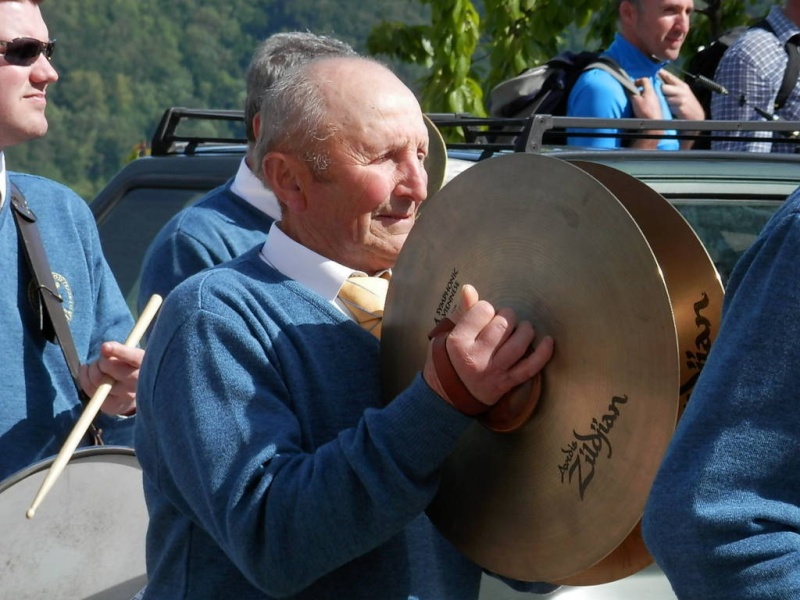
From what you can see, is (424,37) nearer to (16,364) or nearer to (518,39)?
(518,39)

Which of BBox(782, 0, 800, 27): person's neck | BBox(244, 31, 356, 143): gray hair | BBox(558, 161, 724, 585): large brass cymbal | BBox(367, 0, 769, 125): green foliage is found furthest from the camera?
BBox(367, 0, 769, 125): green foliage

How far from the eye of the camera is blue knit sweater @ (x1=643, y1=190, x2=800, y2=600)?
4.91 ft

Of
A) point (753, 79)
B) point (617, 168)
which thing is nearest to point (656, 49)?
point (753, 79)

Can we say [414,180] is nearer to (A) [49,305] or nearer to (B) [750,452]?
(B) [750,452]

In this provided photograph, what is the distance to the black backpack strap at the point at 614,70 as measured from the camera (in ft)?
Answer: 16.6

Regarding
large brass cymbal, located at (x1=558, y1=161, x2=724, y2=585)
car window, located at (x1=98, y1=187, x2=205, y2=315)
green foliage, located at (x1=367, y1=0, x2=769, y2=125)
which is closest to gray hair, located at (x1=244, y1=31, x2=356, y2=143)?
car window, located at (x1=98, y1=187, x2=205, y2=315)

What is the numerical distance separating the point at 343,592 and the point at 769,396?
90 cm

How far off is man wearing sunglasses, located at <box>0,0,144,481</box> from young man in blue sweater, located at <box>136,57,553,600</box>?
3.21ft

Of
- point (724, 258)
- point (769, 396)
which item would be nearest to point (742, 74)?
point (724, 258)

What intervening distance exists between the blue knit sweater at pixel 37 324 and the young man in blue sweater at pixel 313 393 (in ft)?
3.58

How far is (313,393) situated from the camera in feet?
7.25

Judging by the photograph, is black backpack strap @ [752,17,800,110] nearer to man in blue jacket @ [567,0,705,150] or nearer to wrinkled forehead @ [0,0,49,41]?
man in blue jacket @ [567,0,705,150]

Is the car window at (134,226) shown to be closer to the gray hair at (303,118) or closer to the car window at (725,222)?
the car window at (725,222)

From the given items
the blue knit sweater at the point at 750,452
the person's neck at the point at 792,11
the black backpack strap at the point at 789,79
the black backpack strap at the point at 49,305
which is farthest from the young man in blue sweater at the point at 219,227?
the person's neck at the point at 792,11
